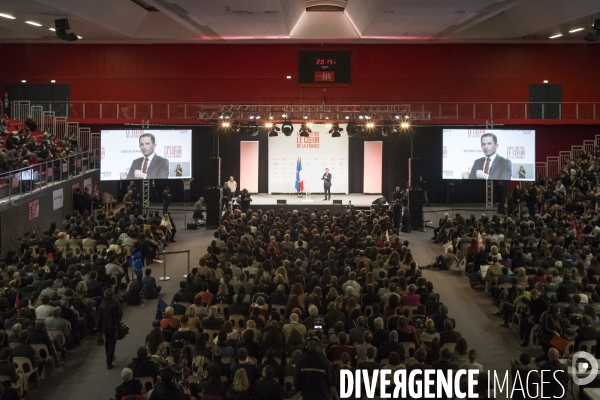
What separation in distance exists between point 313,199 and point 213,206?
6532mm

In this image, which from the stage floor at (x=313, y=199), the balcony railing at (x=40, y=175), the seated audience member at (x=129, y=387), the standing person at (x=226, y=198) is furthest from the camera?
the stage floor at (x=313, y=199)

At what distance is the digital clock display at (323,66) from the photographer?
35.7 meters

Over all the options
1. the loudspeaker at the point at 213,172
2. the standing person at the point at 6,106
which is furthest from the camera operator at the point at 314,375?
the standing person at the point at 6,106

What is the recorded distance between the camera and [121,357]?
13.0m

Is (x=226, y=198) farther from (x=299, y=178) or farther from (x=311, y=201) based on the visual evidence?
(x=299, y=178)

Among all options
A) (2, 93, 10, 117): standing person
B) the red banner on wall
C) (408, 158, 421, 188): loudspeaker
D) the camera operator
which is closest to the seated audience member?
the camera operator

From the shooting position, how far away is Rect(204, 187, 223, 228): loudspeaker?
85.9ft

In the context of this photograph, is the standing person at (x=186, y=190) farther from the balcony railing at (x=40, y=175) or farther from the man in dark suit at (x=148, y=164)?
the balcony railing at (x=40, y=175)

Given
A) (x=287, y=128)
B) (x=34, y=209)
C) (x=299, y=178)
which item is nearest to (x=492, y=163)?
(x=287, y=128)

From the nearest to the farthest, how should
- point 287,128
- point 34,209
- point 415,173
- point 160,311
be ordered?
point 160,311 → point 34,209 → point 415,173 → point 287,128

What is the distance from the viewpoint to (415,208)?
26531mm

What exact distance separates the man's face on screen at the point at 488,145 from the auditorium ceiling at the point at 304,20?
4.51m

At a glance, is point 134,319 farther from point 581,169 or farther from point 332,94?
point 332,94

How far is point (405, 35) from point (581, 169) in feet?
31.3
